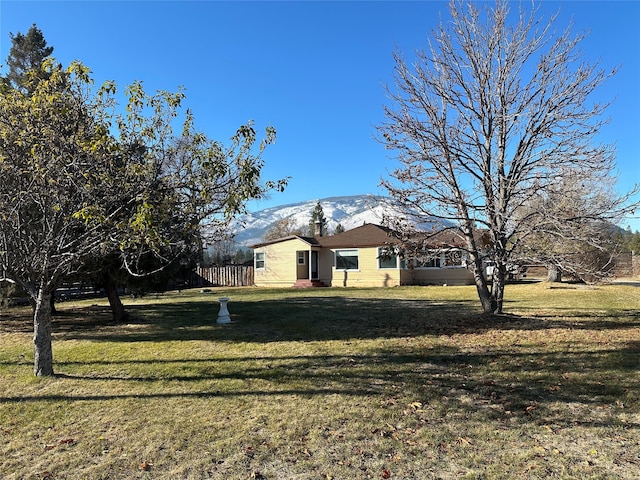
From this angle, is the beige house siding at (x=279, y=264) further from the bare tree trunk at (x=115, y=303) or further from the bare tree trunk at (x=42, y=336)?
the bare tree trunk at (x=42, y=336)

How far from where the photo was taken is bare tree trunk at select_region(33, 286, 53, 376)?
620 cm

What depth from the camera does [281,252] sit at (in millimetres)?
28891

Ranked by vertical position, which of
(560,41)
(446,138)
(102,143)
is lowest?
(102,143)

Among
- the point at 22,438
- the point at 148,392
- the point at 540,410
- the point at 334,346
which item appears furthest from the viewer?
the point at 334,346

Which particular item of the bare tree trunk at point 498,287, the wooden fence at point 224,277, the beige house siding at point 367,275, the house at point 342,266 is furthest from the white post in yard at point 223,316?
the wooden fence at point 224,277

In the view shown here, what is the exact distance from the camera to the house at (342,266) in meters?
25.5

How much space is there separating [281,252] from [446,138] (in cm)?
1970

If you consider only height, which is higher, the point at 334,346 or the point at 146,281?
the point at 146,281

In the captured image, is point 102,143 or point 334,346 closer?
point 102,143

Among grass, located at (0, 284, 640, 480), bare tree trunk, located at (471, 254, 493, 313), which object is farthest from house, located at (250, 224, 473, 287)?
grass, located at (0, 284, 640, 480)

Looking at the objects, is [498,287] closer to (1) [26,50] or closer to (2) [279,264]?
(2) [279,264]

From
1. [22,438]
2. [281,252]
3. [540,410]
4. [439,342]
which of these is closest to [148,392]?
[22,438]

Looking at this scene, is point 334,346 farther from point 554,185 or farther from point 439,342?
point 554,185

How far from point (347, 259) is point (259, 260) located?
21.4ft
